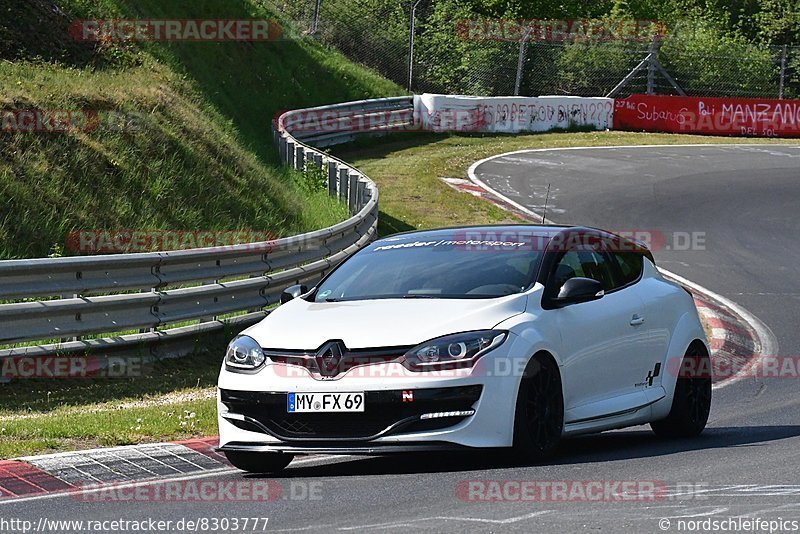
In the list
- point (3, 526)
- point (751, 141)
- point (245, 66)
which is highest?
point (3, 526)

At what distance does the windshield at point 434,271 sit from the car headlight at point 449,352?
0.66m

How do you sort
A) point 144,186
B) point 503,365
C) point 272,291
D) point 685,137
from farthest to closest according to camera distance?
point 685,137 → point 144,186 → point 272,291 → point 503,365

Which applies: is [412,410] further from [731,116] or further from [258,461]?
[731,116]

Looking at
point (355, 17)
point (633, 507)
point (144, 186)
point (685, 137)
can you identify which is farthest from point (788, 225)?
point (355, 17)

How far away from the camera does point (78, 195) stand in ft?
56.9

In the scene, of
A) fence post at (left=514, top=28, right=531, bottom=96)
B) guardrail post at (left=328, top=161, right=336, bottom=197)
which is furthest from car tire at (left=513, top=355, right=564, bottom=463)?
fence post at (left=514, top=28, right=531, bottom=96)

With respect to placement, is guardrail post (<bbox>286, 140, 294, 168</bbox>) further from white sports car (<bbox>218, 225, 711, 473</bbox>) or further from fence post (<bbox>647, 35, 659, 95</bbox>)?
fence post (<bbox>647, 35, 659, 95</bbox>)

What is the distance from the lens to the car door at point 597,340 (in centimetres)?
833

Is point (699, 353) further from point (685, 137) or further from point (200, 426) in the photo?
point (685, 137)

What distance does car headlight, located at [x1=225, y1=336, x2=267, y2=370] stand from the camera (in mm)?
7961

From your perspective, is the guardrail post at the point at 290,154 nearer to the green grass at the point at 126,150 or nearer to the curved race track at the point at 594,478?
the green grass at the point at 126,150

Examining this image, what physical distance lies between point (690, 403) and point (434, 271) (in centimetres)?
225

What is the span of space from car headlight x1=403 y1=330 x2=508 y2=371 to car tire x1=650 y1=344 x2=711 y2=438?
2388mm

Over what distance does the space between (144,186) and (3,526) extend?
12.6m
